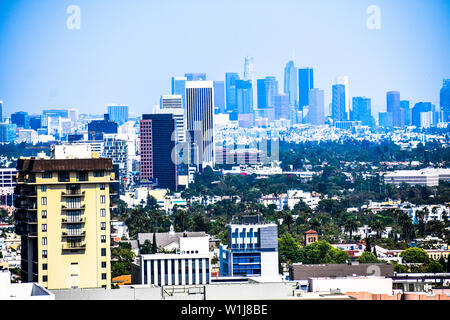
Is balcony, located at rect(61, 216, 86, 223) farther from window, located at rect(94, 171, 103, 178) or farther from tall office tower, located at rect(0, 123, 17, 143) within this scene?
tall office tower, located at rect(0, 123, 17, 143)

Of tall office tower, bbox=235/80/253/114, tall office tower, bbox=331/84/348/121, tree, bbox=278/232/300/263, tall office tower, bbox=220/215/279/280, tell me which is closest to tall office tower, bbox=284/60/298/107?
tall office tower, bbox=235/80/253/114

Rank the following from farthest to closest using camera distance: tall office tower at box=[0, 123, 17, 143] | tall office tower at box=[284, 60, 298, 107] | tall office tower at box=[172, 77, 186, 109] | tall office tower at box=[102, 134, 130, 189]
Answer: tall office tower at box=[284, 60, 298, 107] → tall office tower at box=[172, 77, 186, 109] → tall office tower at box=[0, 123, 17, 143] → tall office tower at box=[102, 134, 130, 189]

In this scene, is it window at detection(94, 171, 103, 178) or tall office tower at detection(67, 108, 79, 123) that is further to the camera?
tall office tower at detection(67, 108, 79, 123)

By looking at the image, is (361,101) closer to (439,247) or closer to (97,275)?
(439,247)

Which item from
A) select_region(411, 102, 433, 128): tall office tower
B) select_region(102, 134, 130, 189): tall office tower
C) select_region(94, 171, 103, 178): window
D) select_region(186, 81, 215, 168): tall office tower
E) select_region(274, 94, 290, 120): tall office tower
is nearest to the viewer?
select_region(94, 171, 103, 178): window

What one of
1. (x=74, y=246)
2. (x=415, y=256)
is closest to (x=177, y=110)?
(x=415, y=256)

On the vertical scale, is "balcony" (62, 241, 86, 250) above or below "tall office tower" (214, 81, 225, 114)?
below

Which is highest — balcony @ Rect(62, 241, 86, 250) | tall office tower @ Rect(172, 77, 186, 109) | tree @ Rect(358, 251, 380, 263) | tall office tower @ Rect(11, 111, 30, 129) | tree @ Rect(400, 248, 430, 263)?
tall office tower @ Rect(172, 77, 186, 109)
